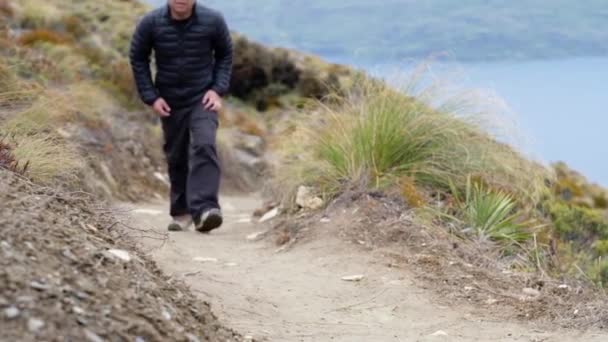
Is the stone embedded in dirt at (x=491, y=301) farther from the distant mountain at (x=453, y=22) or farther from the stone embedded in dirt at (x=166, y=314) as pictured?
the distant mountain at (x=453, y=22)

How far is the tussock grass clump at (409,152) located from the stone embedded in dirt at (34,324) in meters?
5.13

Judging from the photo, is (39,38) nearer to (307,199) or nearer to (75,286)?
(307,199)

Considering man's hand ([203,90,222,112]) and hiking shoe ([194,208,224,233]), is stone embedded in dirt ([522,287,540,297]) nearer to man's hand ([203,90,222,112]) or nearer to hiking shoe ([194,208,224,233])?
hiking shoe ([194,208,224,233])

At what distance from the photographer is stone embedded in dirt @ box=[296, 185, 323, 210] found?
331 inches

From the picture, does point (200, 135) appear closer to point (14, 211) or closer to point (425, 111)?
point (425, 111)

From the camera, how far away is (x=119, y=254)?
13.2 ft

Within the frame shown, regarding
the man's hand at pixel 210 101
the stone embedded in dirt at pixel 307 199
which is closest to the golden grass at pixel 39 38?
the man's hand at pixel 210 101

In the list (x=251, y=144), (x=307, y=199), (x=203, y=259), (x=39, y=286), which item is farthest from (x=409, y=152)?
(x=251, y=144)

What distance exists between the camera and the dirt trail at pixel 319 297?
5.09m

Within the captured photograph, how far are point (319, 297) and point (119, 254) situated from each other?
7.19ft

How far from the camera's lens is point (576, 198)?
50.1 feet

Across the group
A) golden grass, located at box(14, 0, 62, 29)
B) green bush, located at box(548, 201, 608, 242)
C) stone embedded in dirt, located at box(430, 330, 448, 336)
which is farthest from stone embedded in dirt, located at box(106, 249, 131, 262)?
golden grass, located at box(14, 0, 62, 29)

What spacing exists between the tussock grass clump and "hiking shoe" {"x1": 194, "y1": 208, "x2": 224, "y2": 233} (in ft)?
2.84

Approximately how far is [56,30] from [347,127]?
14.0 meters
